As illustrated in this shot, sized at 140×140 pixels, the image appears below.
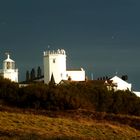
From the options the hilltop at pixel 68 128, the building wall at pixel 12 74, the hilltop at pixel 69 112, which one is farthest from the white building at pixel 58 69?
the hilltop at pixel 68 128

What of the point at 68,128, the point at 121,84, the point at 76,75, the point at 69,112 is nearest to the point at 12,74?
the point at 76,75

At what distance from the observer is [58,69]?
9588 centimetres

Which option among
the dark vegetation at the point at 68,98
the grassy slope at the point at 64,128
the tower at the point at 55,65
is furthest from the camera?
the tower at the point at 55,65

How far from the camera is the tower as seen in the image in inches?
3755

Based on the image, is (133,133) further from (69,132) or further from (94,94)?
(94,94)

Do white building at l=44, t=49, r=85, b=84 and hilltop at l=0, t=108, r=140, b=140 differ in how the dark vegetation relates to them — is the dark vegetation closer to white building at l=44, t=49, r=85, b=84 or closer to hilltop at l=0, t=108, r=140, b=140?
hilltop at l=0, t=108, r=140, b=140

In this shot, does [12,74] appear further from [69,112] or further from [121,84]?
[69,112]

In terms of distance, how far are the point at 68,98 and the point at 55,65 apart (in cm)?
3617

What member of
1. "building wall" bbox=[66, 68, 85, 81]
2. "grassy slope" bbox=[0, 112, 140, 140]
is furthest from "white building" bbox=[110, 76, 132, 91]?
"grassy slope" bbox=[0, 112, 140, 140]

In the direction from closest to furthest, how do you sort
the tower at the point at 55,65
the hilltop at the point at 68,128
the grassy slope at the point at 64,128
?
the hilltop at the point at 68,128
the grassy slope at the point at 64,128
the tower at the point at 55,65

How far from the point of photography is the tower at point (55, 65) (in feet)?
313

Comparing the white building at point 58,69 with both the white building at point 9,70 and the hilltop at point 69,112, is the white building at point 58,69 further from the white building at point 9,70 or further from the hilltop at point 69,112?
the hilltop at point 69,112

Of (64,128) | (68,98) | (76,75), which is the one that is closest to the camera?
(64,128)

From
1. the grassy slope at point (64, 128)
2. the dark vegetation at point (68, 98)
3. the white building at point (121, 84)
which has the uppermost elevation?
the white building at point (121, 84)
